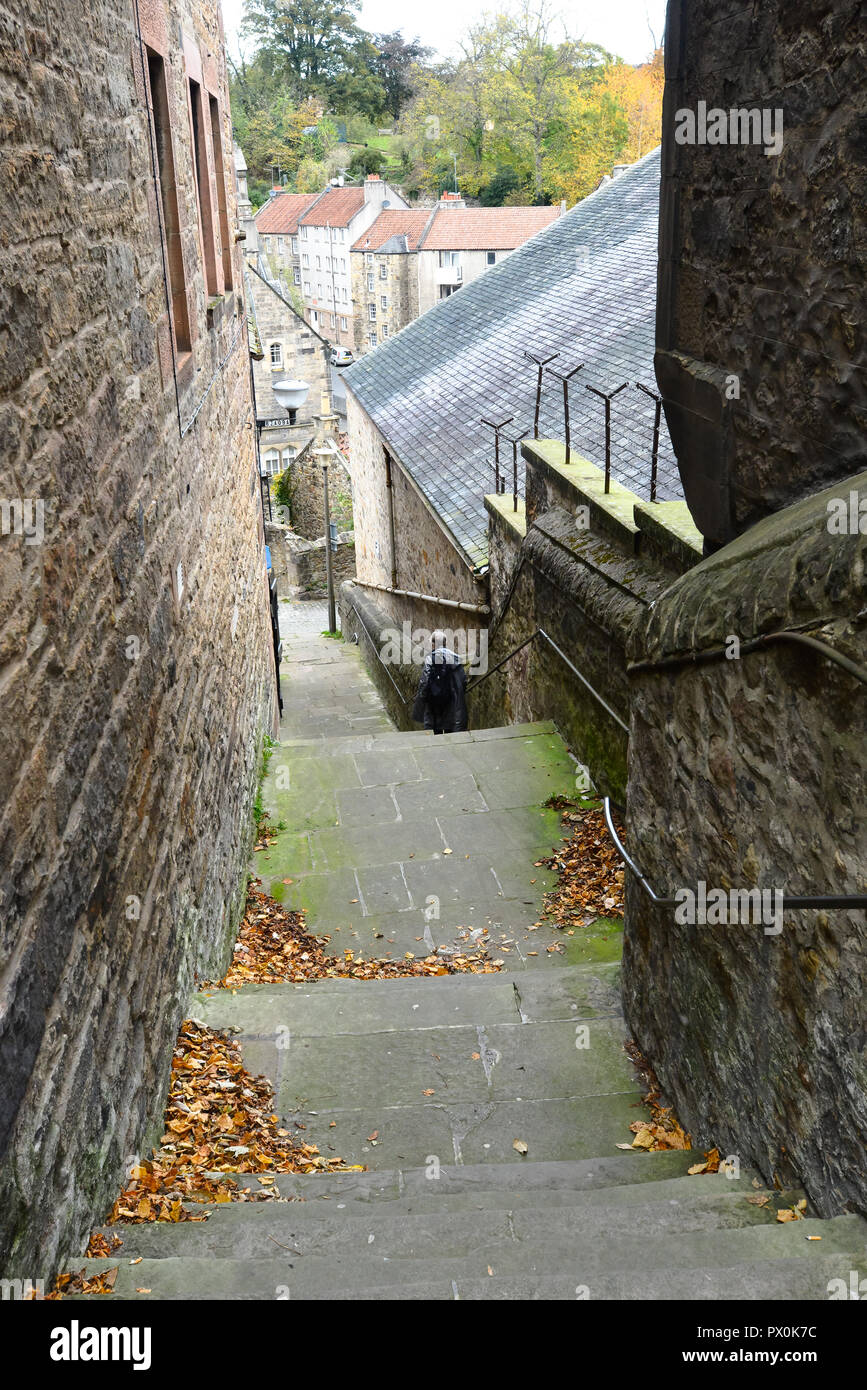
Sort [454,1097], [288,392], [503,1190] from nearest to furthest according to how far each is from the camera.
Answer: [503,1190], [454,1097], [288,392]

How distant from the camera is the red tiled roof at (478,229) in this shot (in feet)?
157

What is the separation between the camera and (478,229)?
48.1m

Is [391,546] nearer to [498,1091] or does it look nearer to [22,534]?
[498,1091]

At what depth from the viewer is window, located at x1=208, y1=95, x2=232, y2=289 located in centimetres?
813

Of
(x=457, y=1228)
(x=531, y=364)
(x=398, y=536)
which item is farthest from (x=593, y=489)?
(x=398, y=536)

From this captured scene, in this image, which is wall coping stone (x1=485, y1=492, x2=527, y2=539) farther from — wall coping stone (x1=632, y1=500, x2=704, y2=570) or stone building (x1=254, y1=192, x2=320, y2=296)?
stone building (x1=254, y1=192, x2=320, y2=296)

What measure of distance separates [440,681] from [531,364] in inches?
242

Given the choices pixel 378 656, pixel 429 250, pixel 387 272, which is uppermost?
pixel 429 250

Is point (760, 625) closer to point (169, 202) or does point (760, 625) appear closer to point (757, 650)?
point (757, 650)

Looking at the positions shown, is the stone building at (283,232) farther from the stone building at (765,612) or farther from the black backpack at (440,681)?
the stone building at (765,612)

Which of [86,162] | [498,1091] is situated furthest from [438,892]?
[86,162]

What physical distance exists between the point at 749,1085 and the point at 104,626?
2.43 m

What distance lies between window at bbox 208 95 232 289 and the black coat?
3.71 meters

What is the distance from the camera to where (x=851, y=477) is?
3145 millimetres
